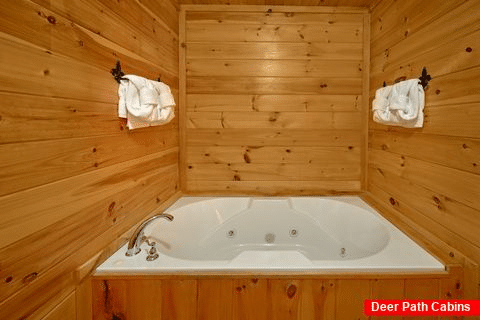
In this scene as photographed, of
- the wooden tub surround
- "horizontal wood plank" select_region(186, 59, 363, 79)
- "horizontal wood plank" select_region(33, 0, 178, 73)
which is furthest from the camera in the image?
"horizontal wood plank" select_region(186, 59, 363, 79)

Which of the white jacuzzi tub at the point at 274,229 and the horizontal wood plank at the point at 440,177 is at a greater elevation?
the horizontal wood plank at the point at 440,177

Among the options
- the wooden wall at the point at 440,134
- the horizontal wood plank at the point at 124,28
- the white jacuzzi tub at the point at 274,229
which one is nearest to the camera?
the horizontal wood plank at the point at 124,28

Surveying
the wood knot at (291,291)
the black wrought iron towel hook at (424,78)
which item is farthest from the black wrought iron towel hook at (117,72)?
the black wrought iron towel hook at (424,78)

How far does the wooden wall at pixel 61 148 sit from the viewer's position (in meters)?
0.77

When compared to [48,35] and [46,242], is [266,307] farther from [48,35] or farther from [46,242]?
[48,35]

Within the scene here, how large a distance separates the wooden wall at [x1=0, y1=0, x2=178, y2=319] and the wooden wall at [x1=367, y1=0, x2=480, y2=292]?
1.60 metres

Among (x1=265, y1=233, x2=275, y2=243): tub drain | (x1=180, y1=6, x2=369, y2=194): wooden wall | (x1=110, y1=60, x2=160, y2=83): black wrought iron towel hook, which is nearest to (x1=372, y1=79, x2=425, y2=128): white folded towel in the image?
(x1=180, y1=6, x2=369, y2=194): wooden wall

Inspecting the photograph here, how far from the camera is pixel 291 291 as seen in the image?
3.63 feet

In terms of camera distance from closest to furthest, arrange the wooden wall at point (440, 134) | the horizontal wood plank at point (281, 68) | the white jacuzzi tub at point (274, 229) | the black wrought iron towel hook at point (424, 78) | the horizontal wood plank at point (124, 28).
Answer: the horizontal wood plank at point (124, 28) < the wooden wall at point (440, 134) < the black wrought iron towel hook at point (424, 78) < the white jacuzzi tub at point (274, 229) < the horizontal wood plank at point (281, 68)

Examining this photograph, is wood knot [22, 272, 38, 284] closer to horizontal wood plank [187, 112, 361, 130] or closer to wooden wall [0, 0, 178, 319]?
wooden wall [0, 0, 178, 319]

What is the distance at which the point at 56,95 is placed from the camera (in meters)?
0.93

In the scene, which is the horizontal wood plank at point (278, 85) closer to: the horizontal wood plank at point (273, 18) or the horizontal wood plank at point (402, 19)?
the horizontal wood plank at point (402, 19)

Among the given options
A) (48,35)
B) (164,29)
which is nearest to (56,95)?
(48,35)

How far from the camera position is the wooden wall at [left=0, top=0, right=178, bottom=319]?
2.53 ft
